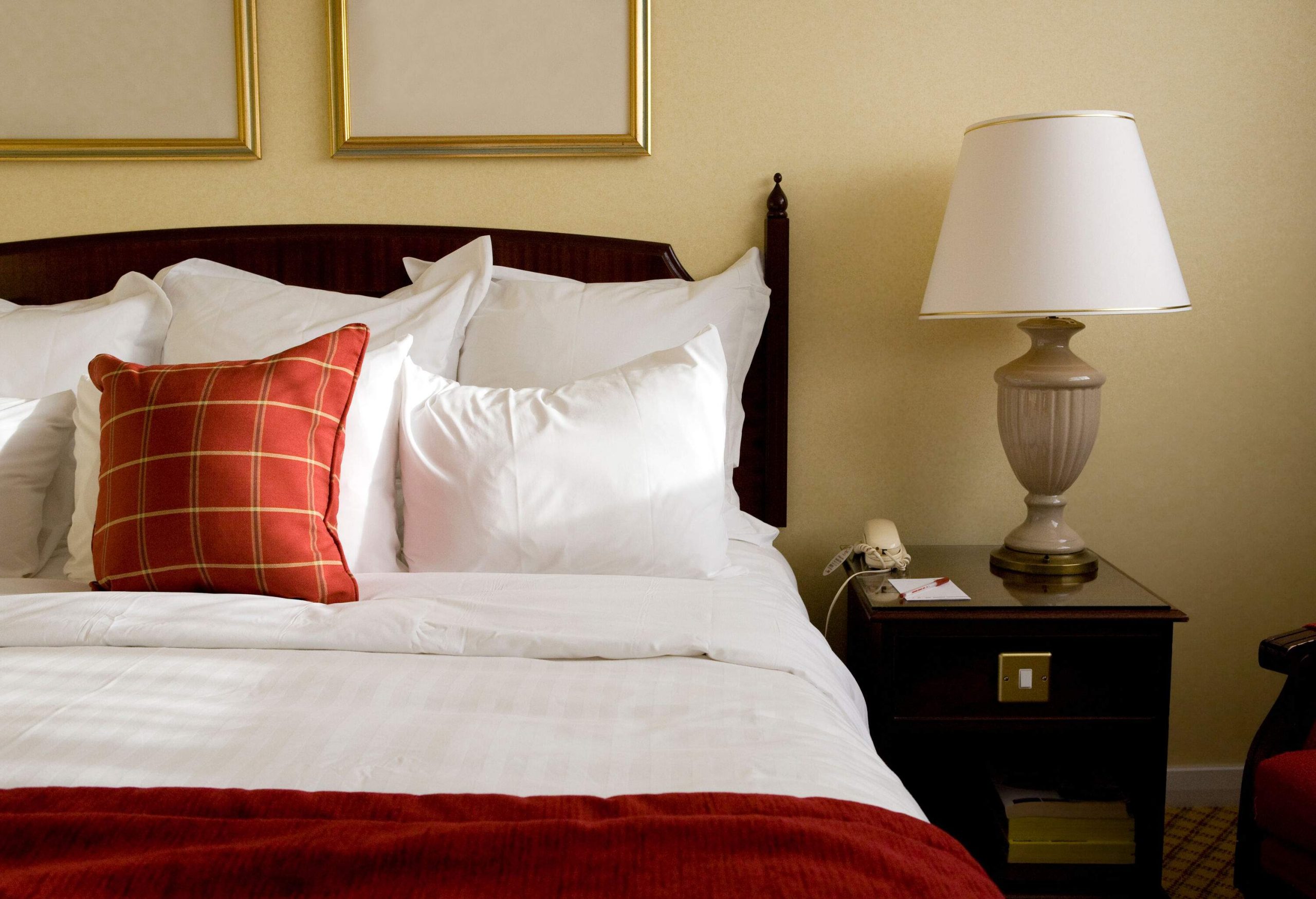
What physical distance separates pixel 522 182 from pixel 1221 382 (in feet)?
5.08

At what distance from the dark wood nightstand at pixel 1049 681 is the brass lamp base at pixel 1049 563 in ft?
0.14

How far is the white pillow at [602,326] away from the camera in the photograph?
5.99 feet

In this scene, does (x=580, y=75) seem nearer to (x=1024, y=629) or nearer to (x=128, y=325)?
(x=128, y=325)

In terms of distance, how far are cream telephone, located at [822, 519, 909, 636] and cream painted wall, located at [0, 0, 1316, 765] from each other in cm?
23

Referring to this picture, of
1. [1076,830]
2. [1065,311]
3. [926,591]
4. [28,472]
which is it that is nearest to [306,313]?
[28,472]

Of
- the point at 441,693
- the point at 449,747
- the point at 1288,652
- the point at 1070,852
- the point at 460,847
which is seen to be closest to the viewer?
the point at 460,847

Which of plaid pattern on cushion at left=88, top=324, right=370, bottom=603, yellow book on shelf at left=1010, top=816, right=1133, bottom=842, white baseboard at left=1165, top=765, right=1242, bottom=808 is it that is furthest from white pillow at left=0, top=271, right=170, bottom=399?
white baseboard at left=1165, top=765, right=1242, bottom=808

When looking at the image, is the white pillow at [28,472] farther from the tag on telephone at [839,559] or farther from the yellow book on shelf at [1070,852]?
the yellow book on shelf at [1070,852]

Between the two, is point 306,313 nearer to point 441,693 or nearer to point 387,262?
point 387,262

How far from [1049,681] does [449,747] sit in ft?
3.74

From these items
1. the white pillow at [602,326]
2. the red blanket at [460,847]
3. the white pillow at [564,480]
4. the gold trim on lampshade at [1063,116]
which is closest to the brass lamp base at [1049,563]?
the white pillow at [602,326]

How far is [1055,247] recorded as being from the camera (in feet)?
5.33

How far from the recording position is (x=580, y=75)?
2.04m

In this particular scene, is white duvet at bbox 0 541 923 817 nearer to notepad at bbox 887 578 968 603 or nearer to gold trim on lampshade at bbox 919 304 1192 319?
notepad at bbox 887 578 968 603
